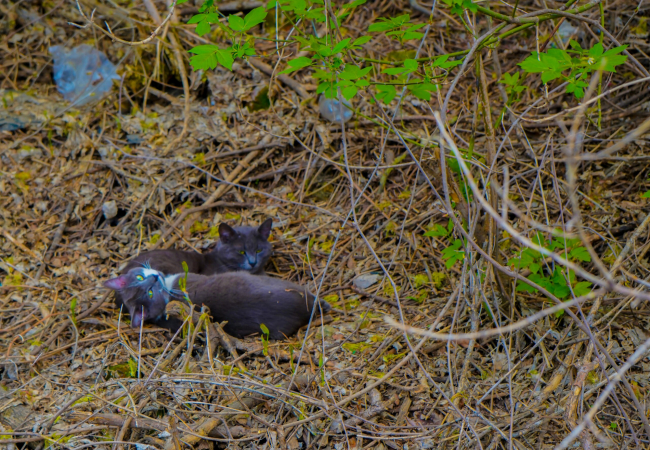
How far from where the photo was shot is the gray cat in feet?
10.8

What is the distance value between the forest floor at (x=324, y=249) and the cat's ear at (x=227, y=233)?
29 centimetres

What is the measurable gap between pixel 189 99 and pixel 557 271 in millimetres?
3629

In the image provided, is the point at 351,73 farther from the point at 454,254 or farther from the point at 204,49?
the point at 454,254

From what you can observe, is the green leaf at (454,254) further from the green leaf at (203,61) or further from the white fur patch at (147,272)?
the white fur patch at (147,272)

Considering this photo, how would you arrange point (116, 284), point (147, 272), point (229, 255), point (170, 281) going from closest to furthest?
point (116, 284)
point (147, 272)
point (170, 281)
point (229, 255)

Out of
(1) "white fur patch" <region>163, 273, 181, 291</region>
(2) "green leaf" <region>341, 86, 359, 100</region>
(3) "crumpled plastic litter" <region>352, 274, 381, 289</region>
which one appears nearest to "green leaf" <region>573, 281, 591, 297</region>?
(3) "crumpled plastic litter" <region>352, 274, 381, 289</region>

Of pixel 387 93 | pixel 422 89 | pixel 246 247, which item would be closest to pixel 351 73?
pixel 387 93

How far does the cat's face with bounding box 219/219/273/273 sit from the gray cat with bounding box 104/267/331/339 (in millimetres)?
306

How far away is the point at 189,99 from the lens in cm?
501

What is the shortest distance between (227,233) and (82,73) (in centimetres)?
262

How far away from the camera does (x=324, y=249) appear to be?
401 cm

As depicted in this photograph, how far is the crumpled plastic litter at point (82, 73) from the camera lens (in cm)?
523

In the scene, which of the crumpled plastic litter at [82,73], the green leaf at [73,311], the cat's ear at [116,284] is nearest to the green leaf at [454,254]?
the cat's ear at [116,284]

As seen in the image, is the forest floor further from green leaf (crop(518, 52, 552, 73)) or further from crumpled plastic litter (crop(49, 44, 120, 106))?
green leaf (crop(518, 52, 552, 73))
